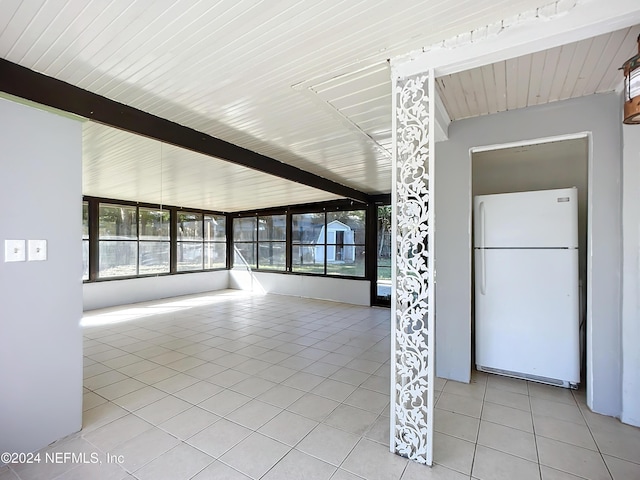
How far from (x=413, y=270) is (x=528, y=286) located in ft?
5.87

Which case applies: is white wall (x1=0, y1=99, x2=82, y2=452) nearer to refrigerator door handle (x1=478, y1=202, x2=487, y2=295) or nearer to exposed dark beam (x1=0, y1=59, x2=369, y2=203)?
exposed dark beam (x1=0, y1=59, x2=369, y2=203)

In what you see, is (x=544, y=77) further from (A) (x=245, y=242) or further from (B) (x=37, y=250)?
(A) (x=245, y=242)

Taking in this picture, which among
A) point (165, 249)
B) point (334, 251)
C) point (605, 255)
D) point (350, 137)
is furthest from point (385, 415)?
point (165, 249)

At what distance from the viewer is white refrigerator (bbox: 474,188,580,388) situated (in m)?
2.77

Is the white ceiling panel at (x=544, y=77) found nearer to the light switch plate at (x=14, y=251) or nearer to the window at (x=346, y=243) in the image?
the light switch plate at (x=14, y=251)

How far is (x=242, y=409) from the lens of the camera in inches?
97.7

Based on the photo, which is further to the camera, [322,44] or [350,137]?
[350,137]

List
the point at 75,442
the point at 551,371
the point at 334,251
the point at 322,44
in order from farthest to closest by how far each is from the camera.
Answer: the point at 334,251, the point at 551,371, the point at 75,442, the point at 322,44

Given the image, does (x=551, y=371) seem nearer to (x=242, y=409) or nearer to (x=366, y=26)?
(x=242, y=409)

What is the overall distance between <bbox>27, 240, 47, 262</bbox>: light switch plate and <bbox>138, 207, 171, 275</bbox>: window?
5.59 meters

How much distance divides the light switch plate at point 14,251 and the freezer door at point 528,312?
3.75 m

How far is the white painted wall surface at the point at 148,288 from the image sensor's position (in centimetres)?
620

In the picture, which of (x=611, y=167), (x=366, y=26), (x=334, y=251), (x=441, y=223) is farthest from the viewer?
(x=334, y=251)

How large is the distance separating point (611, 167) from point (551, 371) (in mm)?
1835
